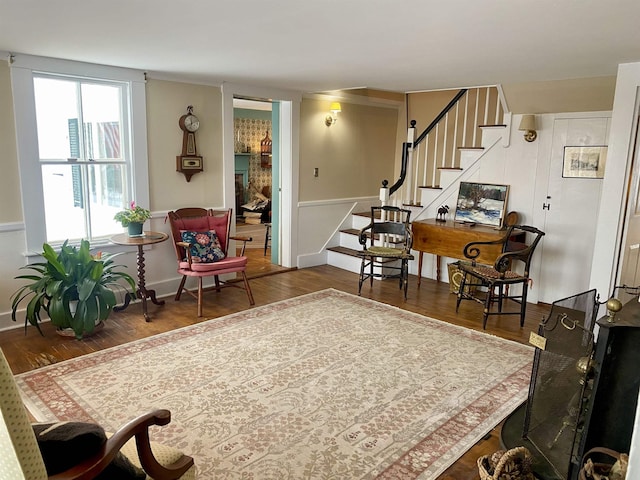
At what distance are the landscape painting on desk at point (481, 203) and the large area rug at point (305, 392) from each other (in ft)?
5.17

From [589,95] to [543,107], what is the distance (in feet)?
1.38

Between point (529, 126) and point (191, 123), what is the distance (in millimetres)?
3349

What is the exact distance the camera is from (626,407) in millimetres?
1829

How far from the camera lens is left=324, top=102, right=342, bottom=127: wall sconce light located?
19.3 feet

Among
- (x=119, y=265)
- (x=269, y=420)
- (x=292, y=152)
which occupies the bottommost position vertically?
(x=269, y=420)

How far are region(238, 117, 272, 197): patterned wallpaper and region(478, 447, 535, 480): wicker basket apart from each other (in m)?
7.98

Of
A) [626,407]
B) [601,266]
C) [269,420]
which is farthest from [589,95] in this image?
[269,420]

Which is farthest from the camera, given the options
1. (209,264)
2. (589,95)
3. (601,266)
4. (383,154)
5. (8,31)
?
(383,154)

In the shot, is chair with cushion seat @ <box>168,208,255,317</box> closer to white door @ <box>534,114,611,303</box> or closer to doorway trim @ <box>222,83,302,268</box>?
doorway trim @ <box>222,83,302,268</box>

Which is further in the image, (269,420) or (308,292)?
(308,292)

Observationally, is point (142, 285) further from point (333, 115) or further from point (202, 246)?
point (333, 115)

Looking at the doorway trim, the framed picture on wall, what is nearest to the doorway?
the doorway trim

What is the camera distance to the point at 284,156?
18.7ft

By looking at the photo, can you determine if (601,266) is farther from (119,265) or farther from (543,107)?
(119,265)
